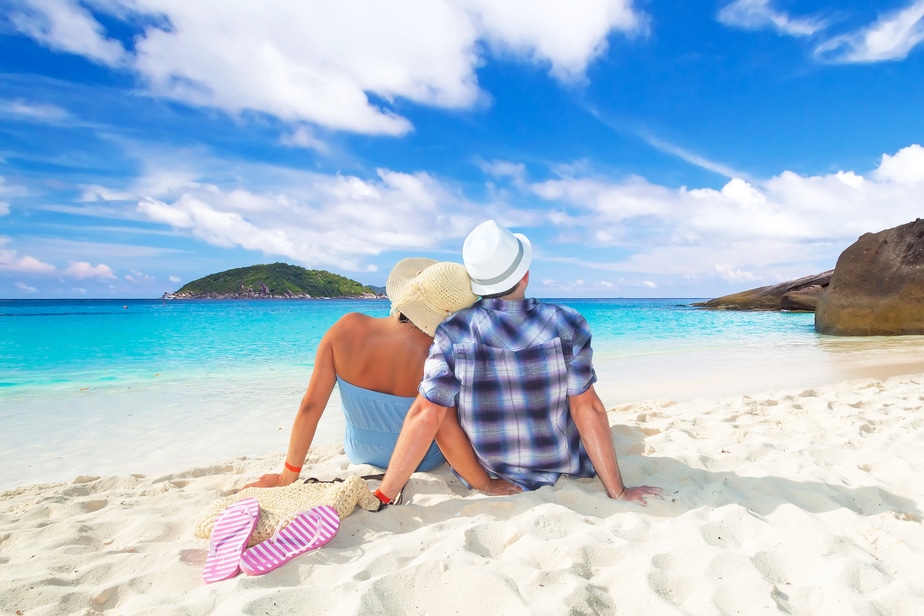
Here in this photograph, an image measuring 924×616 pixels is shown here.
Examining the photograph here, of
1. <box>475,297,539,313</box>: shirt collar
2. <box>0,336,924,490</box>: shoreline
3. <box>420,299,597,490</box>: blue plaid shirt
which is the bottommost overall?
<box>0,336,924,490</box>: shoreline

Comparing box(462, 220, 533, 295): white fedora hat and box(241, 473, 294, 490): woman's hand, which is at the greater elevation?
box(462, 220, 533, 295): white fedora hat

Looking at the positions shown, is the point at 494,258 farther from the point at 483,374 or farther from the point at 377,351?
the point at 377,351

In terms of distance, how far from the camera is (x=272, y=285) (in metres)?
73.8

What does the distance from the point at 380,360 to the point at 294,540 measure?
1.03m

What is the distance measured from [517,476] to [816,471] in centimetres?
167

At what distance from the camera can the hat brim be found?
2.45 metres

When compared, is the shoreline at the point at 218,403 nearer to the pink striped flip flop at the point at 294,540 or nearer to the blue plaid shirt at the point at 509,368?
the pink striped flip flop at the point at 294,540

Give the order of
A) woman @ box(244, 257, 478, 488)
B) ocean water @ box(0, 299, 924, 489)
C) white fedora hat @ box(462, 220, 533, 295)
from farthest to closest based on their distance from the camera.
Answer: ocean water @ box(0, 299, 924, 489) < woman @ box(244, 257, 478, 488) < white fedora hat @ box(462, 220, 533, 295)

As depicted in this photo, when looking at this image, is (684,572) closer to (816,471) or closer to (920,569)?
(920,569)

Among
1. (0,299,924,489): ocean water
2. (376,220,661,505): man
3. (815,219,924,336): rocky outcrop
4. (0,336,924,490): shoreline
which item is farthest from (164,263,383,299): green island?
(376,220,661,505): man

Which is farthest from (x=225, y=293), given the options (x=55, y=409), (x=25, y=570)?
(x=25, y=570)

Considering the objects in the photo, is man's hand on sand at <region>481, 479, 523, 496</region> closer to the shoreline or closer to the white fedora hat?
the white fedora hat

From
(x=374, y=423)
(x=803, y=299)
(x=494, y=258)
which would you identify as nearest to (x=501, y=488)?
(x=374, y=423)

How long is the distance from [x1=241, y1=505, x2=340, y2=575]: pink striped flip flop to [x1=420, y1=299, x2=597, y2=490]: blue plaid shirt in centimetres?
67
